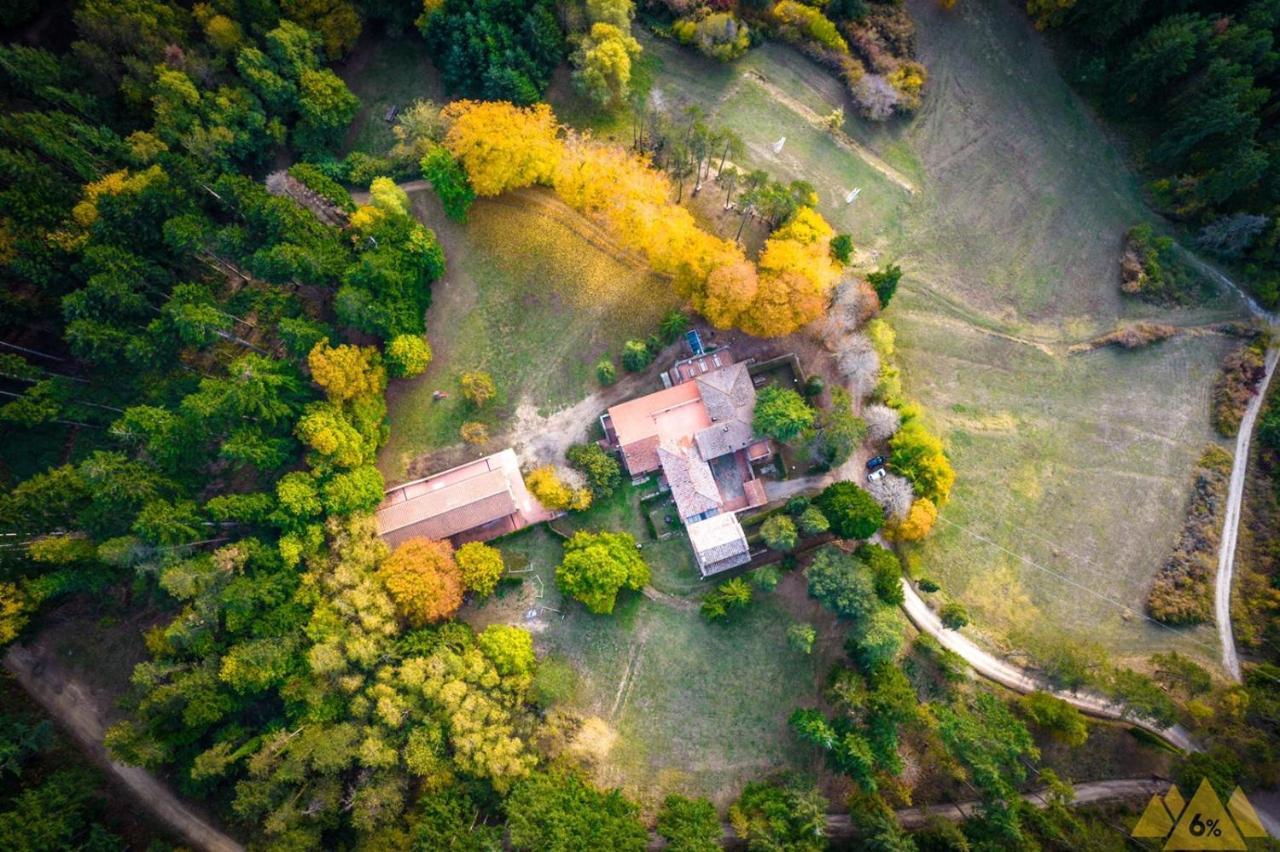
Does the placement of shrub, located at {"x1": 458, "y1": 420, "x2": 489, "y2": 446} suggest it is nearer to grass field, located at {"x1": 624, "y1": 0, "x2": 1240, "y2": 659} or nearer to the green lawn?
the green lawn

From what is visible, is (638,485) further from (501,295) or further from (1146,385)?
(1146,385)

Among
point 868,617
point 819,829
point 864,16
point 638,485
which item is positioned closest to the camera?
point 819,829

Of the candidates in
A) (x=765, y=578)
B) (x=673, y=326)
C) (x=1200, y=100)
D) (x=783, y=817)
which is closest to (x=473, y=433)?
(x=673, y=326)

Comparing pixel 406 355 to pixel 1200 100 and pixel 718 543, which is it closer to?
pixel 718 543

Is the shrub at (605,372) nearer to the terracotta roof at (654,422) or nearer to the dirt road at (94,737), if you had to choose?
the terracotta roof at (654,422)

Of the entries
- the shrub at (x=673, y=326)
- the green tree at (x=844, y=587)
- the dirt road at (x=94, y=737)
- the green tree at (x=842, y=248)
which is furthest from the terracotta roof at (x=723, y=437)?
the dirt road at (x=94, y=737)

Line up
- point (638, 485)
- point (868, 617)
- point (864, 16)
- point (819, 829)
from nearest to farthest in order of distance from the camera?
point (819, 829), point (868, 617), point (638, 485), point (864, 16)

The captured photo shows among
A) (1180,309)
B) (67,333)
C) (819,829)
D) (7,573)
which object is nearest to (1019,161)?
(1180,309)

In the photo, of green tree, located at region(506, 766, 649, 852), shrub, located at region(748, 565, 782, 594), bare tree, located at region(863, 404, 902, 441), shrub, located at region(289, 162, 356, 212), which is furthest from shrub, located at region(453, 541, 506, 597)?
bare tree, located at region(863, 404, 902, 441)
